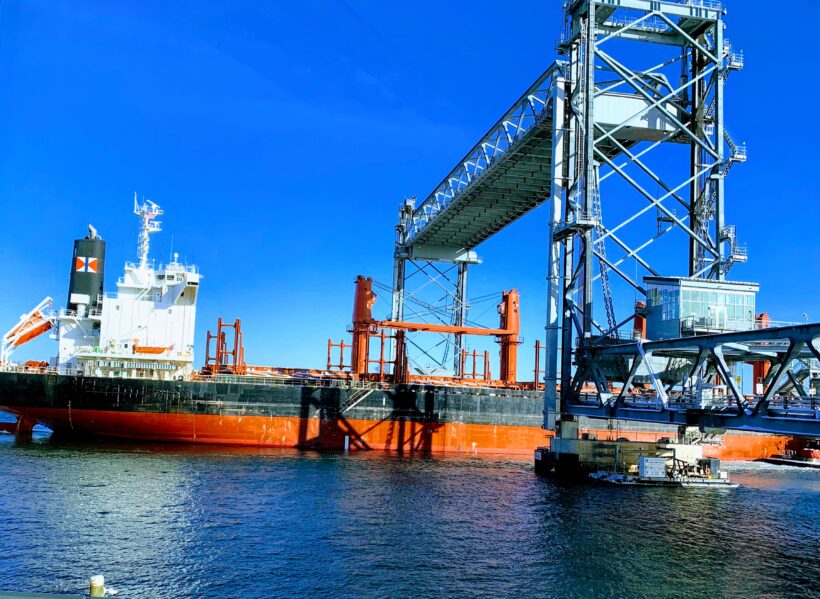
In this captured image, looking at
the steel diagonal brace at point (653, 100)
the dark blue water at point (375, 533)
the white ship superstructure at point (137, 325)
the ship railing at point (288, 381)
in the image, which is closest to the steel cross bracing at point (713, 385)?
the dark blue water at point (375, 533)

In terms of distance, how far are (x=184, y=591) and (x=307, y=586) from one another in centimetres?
232

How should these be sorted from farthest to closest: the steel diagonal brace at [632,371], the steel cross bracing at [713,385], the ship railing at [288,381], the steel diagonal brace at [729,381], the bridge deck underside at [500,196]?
the ship railing at [288,381] < the bridge deck underside at [500,196] < the steel diagonal brace at [632,371] < the steel diagonal brace at [729,381] < the steel cross bracing at [713,385]

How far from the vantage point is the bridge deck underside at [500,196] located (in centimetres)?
3491

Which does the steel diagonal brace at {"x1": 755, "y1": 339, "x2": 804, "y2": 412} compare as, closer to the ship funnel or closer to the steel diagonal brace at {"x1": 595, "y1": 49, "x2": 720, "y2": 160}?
the steel diagonal brace at {"x1": 595, "y1": 49, "x2": 720, "y2": 160}

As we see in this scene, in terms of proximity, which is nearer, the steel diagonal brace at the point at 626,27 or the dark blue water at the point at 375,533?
the dark blue water at the point at 375,533

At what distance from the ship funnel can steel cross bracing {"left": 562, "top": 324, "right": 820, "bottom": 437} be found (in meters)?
26.5

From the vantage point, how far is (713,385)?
23672mm

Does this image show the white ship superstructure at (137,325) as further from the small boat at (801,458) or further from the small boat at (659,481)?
the small boat at (801,458)

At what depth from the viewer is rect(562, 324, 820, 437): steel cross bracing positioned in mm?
18016

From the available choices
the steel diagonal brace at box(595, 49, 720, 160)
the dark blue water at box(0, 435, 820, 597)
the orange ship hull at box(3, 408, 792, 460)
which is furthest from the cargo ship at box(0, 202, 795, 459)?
the steel diagonal brace at box(595, 49, 720, 160)

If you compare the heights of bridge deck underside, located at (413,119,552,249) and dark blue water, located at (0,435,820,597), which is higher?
bridge deck underside, located at (413,119,552,249)

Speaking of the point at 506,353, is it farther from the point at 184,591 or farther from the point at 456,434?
the point at 184,591

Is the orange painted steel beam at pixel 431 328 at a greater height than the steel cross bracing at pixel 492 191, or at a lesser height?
lesser

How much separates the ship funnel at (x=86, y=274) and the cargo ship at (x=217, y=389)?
0.22ft
